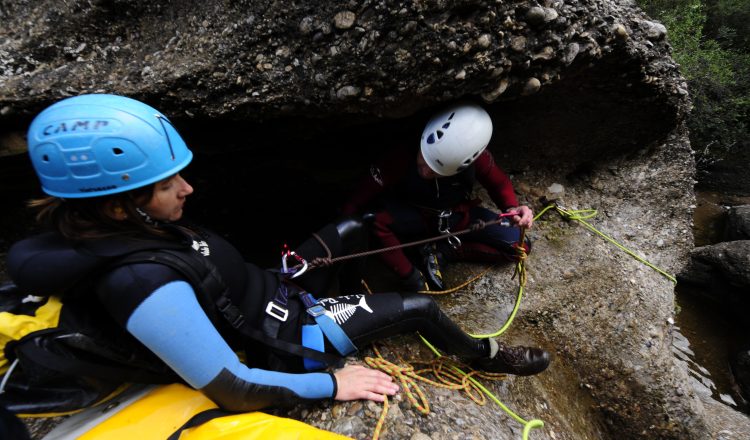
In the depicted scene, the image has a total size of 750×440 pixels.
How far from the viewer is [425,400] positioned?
6.51 feet

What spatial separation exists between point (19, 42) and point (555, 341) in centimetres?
455

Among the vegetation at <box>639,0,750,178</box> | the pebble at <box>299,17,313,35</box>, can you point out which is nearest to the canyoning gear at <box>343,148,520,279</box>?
the pebble at <box>299,17,313,35</box>

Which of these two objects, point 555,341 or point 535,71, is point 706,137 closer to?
point 555,341

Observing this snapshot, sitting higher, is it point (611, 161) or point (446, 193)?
point (446, 193)

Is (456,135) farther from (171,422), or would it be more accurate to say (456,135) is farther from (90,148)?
(171,422)

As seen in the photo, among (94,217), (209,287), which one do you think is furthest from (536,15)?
(94,217)

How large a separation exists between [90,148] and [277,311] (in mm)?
1060

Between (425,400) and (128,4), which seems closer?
(425,400)

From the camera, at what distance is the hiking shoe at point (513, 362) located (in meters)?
2.48

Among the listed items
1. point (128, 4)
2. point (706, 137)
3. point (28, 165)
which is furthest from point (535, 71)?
point (706, 137)

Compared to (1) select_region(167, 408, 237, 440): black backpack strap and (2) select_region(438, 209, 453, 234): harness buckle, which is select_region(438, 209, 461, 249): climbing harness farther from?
(1) select_region(167, 408, 237, 440): black backpack strap

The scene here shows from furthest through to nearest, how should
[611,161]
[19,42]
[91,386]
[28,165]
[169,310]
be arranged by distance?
[611,161], [28,165], [19,42], [91,386], [169,310]

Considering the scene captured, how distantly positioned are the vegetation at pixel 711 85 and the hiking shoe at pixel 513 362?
1060cm

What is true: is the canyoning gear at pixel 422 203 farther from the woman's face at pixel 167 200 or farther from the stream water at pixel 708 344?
the stream water at pixel 708 344
